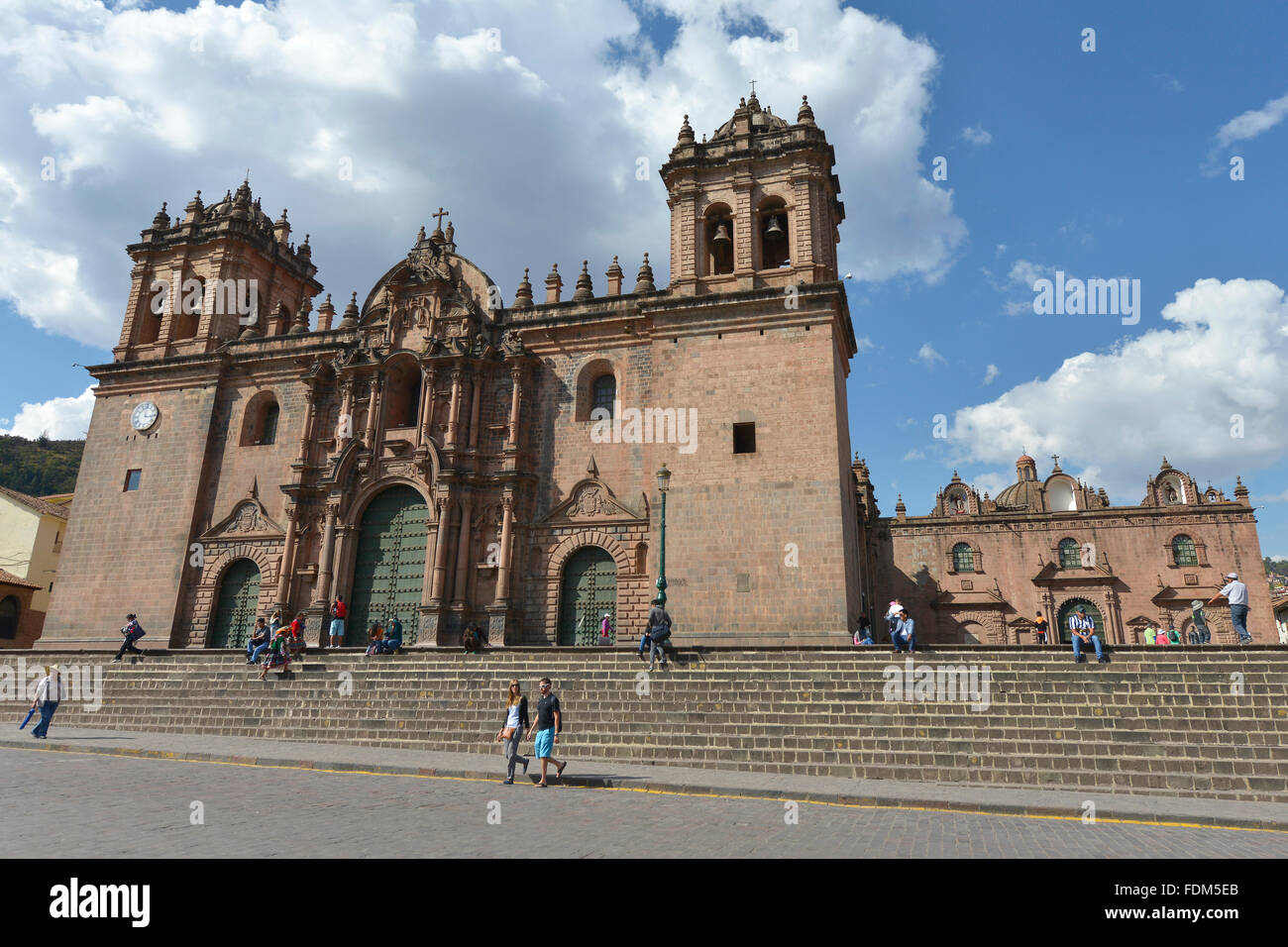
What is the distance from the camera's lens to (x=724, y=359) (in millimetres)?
22125

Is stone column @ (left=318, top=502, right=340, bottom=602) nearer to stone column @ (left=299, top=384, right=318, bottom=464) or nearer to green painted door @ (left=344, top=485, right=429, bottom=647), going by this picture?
green painted door @ (left=344, top=485, right=429, bottom=647)

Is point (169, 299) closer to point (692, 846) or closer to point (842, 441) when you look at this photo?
point (842, 441)

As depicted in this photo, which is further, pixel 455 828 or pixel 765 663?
pixel 765 663

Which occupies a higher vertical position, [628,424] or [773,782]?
[628,424]

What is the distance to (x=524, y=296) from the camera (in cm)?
2589

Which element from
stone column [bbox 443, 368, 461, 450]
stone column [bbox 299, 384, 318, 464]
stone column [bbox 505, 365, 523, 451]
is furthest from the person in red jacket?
stone column [bbox 505, 365, 523, 451]

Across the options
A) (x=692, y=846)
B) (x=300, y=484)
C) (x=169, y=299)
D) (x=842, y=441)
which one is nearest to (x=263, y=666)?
(x=300, y=484)

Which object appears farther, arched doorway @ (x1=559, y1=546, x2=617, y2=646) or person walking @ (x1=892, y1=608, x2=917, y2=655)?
arched doorway @ (x1=559, y1=546, x2=617, y2=646)

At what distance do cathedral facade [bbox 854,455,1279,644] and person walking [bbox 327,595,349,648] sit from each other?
830 inches

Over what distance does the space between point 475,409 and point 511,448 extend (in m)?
1.94

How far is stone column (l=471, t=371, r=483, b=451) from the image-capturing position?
23766mm

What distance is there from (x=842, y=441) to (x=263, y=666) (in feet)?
51.3

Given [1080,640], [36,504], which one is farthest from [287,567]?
[1080,640]

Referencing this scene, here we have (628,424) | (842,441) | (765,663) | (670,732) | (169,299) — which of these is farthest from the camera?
(169,299)
